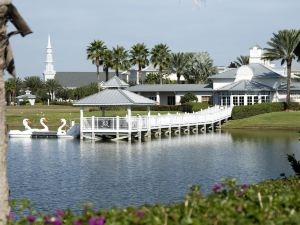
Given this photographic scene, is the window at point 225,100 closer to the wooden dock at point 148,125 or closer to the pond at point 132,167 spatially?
the wooden dock at point 148,125

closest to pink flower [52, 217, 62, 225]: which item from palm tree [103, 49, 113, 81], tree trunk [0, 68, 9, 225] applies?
tree trunk [0, 68, 9, 225]

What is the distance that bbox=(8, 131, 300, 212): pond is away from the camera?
23922mm

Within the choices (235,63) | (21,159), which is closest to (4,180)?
(21,159)

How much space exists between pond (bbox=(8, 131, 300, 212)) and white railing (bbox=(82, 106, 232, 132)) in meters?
2.32

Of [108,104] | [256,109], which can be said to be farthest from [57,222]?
[256,109]

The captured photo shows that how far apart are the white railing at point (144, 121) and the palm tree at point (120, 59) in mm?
35859

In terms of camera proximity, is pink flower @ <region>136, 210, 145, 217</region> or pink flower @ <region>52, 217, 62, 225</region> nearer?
pink flower @ <region>52, 217, 62, 225</region>

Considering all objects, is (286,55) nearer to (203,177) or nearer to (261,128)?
(261,128)

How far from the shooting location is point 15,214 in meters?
18.9

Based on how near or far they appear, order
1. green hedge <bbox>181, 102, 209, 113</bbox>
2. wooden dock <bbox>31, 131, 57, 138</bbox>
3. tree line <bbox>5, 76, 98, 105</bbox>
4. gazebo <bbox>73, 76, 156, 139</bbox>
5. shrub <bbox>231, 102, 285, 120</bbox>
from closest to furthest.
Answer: gazebo <bbox>73, 76, 156, 139</bbox>
wooden dock <bbox>31, 131, 57, 138</bbox>
shrub <bbox>231, 102, 285, 120</bbox>
green hedge <bbox>181, 102, 209, 113</bbox>
tree line <bbox>5, 76, 98, 105</bbox>

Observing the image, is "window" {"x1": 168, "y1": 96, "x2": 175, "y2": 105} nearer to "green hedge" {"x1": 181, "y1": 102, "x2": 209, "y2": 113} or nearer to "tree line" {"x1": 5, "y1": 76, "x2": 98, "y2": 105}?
"green hedge" {"x1": 181, "y1": 102, "x2": 209, "y2": 113}

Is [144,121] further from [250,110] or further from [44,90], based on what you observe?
[44,90]

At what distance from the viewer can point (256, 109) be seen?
2864 inches

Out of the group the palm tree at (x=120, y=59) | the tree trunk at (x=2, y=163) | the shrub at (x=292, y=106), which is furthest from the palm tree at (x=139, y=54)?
the tree trunk at (x=2, y=163)
